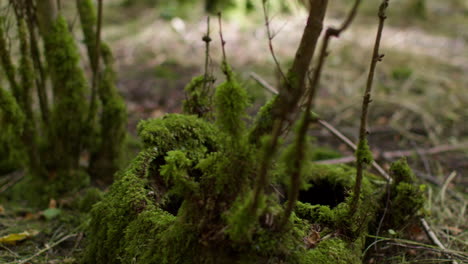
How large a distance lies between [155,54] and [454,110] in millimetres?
4922

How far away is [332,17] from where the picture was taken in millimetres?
8820

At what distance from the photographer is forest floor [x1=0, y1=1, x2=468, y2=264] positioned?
8.20 ft

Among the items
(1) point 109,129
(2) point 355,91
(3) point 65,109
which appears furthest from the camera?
(2) point 355,91

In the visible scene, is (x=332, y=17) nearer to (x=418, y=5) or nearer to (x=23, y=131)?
(x=418, y=5)

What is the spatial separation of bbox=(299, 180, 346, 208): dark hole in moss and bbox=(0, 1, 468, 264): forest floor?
40 centimetres

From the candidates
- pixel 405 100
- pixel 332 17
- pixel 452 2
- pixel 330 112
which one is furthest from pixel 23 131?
pixel 452 2

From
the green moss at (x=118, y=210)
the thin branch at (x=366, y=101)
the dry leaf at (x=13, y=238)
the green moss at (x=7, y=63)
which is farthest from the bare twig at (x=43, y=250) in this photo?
the thin branch at (x=366, y=101)

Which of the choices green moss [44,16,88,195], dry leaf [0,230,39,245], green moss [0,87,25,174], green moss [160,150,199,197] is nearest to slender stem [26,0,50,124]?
green moss [44,16,88,195]

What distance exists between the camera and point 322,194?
92.7 inches

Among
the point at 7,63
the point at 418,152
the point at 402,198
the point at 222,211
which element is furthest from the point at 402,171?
the point at 7,63

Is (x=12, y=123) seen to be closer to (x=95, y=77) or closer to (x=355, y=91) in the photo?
(x=95, y=77)

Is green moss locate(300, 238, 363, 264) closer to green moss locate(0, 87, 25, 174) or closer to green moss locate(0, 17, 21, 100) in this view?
green moss locate(0, 87, 25, 174)

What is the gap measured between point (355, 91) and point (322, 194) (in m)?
3.57

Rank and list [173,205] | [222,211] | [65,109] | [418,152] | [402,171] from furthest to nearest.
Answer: [418,152]
[65,109]
[402,171]
[173,205]
[222,211]
